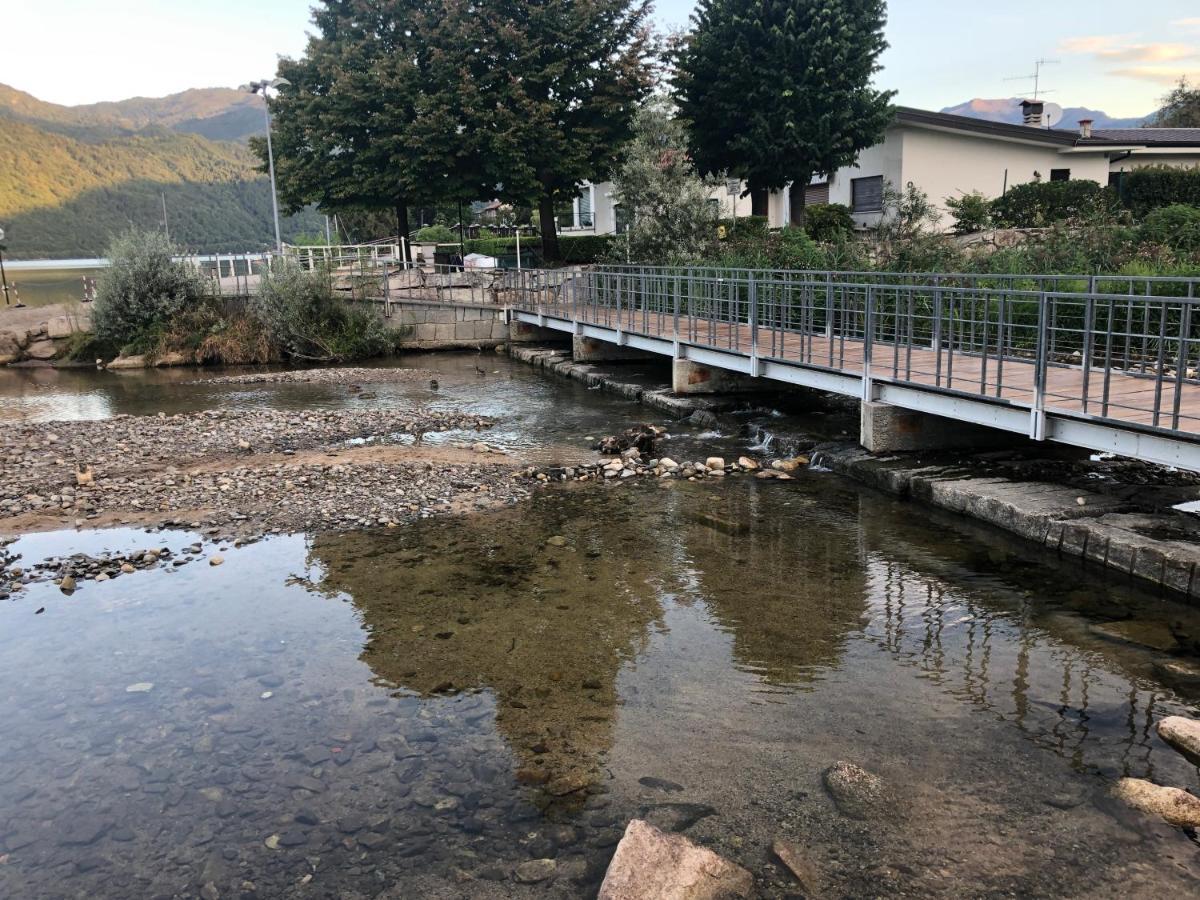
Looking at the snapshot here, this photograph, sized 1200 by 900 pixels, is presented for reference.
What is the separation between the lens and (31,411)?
19234 millimetres

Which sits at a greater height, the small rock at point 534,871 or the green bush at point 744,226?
the green bush at point 744,226

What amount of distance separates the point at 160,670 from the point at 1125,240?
54.0 ft

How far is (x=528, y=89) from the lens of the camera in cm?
2792

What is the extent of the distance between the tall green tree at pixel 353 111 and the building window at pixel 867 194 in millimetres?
13933

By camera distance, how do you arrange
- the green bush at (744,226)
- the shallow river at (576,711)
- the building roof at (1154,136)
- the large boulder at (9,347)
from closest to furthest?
1. the shallow river at (576,711)
2. the green bush at (744,226)
3. the large boulder at (9,347)
4. the building roof at (1154,136)

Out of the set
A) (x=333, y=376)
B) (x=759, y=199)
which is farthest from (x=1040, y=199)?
Result: (x=333, y=376)

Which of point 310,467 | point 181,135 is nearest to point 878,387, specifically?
point 310,467

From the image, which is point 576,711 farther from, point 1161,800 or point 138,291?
point 138,291

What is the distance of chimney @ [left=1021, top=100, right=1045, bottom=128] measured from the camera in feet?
116

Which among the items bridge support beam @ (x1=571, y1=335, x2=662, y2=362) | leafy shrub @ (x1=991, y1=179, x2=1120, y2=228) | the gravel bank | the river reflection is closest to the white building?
leafy shrub @ (x1=991, y1=179, x2=1120, y2=228)

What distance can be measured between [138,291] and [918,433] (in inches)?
903

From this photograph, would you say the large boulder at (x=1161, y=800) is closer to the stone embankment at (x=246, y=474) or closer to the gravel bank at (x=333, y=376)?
the stone embankment at (x=246, y=474)

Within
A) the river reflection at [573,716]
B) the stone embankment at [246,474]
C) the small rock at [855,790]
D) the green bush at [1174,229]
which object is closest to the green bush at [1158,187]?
the green bush at [1174,229]

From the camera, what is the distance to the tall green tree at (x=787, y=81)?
2350cm
